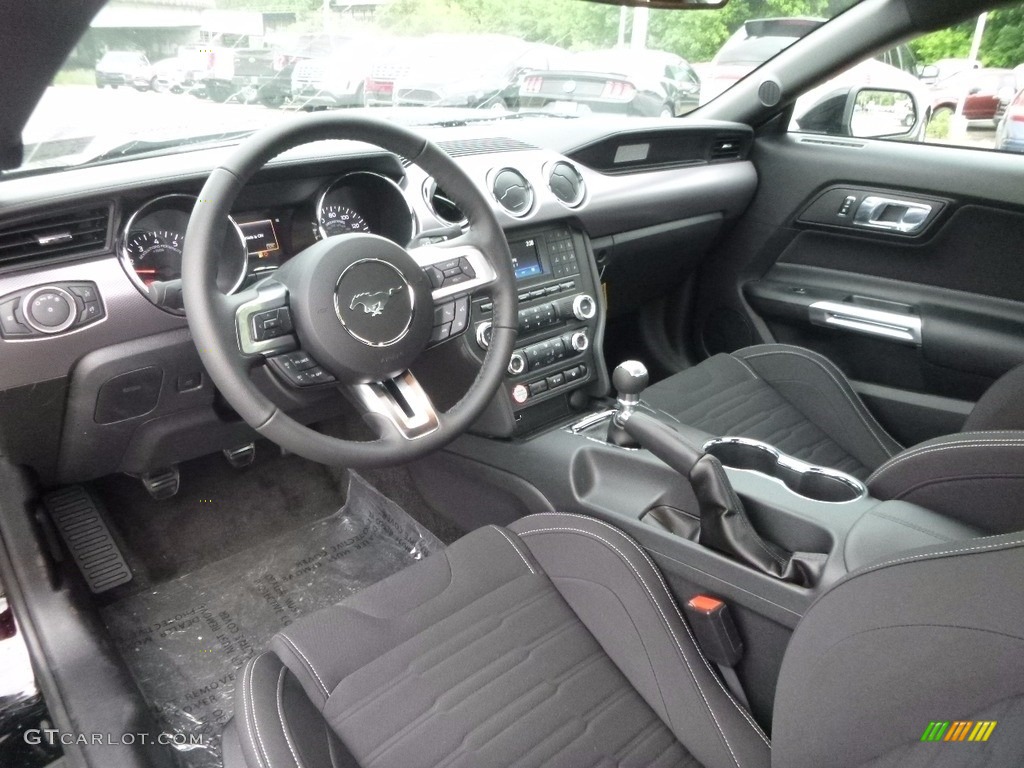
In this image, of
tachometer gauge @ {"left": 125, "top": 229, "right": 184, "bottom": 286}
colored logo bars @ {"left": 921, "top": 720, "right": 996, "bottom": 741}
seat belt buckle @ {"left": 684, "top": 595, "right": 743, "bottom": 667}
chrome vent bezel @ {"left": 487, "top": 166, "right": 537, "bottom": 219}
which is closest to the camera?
colored logo bars @ {"left": 921, "top": 720, "right": 996, "bottom": 741}

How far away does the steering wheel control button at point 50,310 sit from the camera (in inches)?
56.2

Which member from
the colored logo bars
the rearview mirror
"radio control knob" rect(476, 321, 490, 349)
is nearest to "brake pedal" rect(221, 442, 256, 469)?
"radio control knob" rect(476, 321, 490, 349)

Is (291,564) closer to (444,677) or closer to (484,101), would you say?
(444,677)

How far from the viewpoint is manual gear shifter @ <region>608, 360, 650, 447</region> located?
1.80 meters

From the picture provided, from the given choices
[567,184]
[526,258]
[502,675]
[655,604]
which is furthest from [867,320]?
[502,675]

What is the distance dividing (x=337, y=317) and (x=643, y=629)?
2.27 ft

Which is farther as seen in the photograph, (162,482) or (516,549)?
(162,482)

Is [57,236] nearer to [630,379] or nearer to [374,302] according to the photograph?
[374,302]

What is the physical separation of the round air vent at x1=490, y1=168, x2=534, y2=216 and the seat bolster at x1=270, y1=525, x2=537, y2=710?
833 millimetres

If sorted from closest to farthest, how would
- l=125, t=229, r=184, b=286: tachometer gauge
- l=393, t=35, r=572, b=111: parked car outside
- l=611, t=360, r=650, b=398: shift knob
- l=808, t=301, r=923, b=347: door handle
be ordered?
l=125, t=229, r=184, b=286: tachometer gauge → l=611, t=360, r=650, b=398: shift knob → l=393, t=35, r=572, b=111: parked car outside → l=808, t=301, r=923, b=347: door handle

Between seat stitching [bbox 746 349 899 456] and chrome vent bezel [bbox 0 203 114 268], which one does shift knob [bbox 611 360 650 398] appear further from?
chrome vent bezel [bbox 0 203 114 268]

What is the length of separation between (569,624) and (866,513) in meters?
0.52

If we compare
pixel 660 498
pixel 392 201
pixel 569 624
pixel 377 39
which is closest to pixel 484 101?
pixel 377 39

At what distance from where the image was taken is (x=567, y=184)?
2203mm
